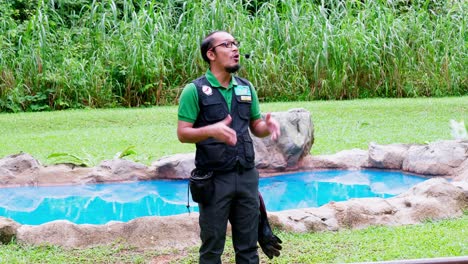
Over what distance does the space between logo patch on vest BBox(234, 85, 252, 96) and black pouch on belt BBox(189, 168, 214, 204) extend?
416mm

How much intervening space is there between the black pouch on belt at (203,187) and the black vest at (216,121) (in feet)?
0.16

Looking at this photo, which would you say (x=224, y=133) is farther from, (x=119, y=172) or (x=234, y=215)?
(x=119, y=172)

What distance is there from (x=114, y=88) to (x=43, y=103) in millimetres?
1199

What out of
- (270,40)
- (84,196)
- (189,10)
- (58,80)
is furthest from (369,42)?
(84,196)

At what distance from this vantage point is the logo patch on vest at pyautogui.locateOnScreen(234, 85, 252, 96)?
3889 mm

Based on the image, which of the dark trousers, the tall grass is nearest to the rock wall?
the dark trousers

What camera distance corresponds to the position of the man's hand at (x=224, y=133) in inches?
136

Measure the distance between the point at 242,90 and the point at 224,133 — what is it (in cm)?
50

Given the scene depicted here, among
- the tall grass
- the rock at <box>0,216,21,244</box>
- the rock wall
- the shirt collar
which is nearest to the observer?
the shirt collar

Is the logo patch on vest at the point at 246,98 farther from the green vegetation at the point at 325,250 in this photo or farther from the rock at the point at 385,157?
the rock at the point at 385,157

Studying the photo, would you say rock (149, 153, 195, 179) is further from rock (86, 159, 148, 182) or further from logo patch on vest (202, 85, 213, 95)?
logo patch on vest (202, 85, 213, 95)

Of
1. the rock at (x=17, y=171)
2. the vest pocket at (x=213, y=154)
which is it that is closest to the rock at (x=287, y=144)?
the rock at (x=17, y=171)

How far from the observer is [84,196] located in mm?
7785

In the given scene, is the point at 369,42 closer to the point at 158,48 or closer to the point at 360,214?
the point at 158,48
